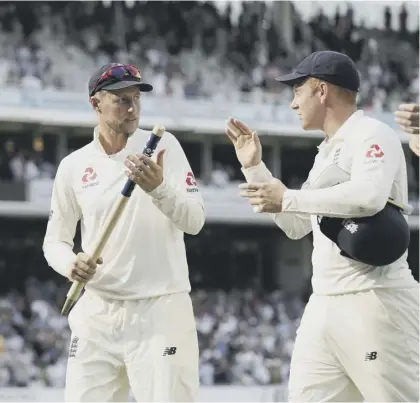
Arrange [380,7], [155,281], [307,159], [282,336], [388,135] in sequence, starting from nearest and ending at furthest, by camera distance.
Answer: [388,135] < [155,281] < [282,336] < [307,159] < [380,7]

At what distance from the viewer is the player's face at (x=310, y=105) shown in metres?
5.67

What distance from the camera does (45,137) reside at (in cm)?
2428

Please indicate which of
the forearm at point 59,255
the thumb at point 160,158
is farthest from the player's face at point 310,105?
the forearm at point 59,255

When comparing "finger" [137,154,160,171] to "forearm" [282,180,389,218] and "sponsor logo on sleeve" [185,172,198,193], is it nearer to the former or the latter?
"sponsor logo on sleeve" [185,172,198,193]

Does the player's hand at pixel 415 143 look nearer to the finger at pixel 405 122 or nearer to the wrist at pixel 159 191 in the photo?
the finger at pixel 405 122

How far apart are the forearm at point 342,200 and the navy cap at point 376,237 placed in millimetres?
71

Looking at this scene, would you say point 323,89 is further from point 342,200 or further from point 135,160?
point 135,160

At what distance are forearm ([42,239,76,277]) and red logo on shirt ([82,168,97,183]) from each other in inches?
13.9

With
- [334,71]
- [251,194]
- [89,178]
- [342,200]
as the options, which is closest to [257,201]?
[251,194]

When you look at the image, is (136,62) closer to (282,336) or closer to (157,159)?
(282,336)

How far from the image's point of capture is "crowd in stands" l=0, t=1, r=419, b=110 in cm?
2311

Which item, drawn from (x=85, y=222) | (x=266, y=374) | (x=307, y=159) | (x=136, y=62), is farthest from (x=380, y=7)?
(x=85, y=222)

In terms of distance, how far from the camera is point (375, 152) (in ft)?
17.6

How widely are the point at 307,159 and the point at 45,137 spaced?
6.17 m
